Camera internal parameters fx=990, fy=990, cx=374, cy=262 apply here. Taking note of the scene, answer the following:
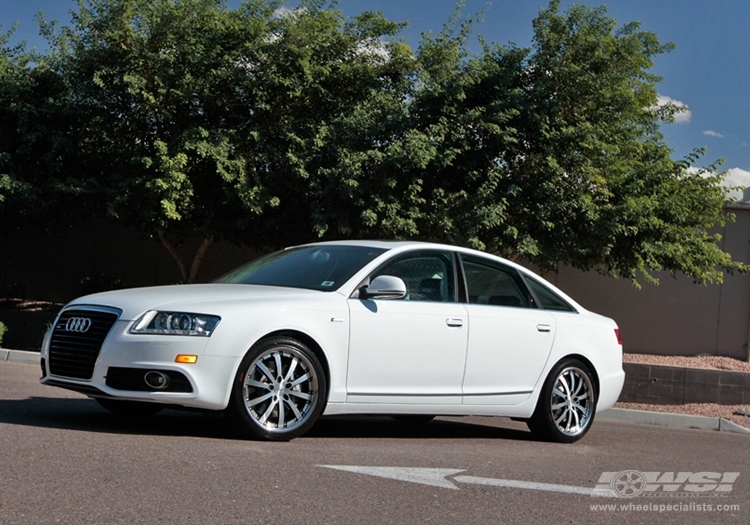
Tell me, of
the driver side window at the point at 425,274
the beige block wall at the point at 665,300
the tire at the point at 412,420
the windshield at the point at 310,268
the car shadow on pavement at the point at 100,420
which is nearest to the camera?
the car shadow on pavement at the point at 100,420

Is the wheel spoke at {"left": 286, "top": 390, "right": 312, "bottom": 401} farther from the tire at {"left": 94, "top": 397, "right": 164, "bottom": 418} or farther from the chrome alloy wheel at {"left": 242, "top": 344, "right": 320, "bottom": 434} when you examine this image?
the tire at {"left": 94, "top": 397, "right": 164, "bottom": 418}

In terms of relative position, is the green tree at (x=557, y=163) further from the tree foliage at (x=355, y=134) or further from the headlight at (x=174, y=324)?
the headlight at (x=174, y=324)

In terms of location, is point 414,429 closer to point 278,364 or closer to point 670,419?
point 278,364

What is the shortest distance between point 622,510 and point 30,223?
748 inches

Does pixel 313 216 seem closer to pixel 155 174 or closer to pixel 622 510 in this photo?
pixel 155 174

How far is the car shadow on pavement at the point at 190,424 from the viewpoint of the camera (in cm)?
704

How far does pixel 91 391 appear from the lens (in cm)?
675

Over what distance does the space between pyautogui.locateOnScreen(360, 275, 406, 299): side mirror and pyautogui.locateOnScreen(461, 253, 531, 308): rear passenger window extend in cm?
105

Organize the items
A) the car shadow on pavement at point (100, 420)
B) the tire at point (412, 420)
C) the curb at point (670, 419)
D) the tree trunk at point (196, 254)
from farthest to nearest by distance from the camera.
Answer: the tree trunk at point (196, 254), the curb at point (670, 419), the tire at point (412, 420), the car shadow on pavement at point (100, 420)

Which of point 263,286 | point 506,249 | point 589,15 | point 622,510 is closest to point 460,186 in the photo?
point 506,249

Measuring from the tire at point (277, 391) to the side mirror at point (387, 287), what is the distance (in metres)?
0.66

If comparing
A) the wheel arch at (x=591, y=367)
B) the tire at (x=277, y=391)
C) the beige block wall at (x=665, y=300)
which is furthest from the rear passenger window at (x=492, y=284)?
the beige block wall at (x=665, y=300)

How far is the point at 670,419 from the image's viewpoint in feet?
42.3

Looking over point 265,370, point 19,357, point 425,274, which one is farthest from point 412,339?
point 19,357
